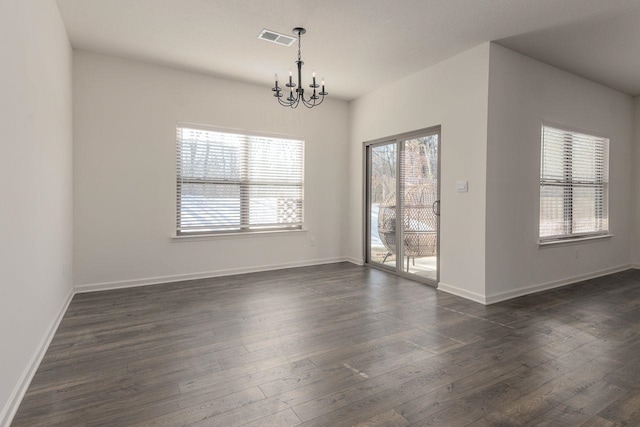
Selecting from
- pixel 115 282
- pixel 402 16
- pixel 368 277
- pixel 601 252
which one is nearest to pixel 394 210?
pixel 368 277

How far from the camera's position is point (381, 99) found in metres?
5.26

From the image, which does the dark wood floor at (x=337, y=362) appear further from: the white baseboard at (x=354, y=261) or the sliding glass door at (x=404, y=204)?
the white baseboard at (x=354, y=261)

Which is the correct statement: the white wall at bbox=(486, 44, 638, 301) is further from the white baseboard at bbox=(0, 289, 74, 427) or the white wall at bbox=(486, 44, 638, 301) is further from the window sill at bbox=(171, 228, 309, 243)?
the white baseboard at bbox=(0, 289, 74, 427)

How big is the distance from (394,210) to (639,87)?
13.4ft

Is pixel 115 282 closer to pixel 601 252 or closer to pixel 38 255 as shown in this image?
pixel 38 255

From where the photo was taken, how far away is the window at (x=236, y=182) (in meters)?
4.72

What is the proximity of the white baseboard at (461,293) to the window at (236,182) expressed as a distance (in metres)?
2.43

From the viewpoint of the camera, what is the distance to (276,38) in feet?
12.0

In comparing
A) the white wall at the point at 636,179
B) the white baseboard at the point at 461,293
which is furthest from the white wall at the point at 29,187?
the white wall at the point at 636,179

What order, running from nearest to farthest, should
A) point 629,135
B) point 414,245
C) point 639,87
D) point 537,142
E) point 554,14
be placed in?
point 554,14
point 537,142
point 414,245
point 639,87
point 629,135

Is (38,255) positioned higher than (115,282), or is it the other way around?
(38,255)

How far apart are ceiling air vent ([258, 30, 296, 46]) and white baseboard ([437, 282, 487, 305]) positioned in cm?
→ 330

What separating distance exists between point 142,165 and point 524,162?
4634 millimetres

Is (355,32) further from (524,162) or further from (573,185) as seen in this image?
(573,185)
